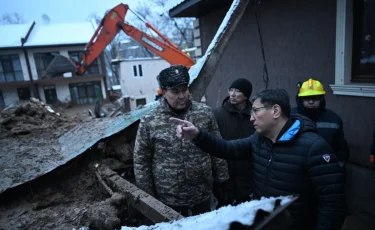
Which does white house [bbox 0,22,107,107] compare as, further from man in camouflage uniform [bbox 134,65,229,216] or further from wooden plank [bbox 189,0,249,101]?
man in camouflage uniform [bbox 134,65,229,216]

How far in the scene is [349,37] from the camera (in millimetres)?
3377

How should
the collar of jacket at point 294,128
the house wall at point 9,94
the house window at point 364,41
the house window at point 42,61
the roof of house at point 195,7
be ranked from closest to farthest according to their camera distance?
1. the collar of jacket at point 294,128
2. the house window at point 364,41
3. the roof of house at point 195,7
4. the house window at point 42,61
5. the house wall at point 9,94

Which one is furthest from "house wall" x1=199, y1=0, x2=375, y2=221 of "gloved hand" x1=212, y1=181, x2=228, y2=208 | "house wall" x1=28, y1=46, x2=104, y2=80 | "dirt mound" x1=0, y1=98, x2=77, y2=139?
"house wall" x1=28, y1=46, x2=104, y2=80

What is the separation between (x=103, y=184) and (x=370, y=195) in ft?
12.0

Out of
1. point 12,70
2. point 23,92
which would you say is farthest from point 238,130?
point 23,92

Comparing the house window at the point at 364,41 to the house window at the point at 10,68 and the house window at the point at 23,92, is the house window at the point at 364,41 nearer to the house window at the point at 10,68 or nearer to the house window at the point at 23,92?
the house window at the point at 10,68

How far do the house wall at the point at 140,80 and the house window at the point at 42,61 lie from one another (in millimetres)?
6281

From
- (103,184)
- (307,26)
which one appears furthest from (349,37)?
→ (103,184)

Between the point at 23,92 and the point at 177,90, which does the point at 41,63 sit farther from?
the point at 177,90

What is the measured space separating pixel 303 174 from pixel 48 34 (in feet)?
86.0

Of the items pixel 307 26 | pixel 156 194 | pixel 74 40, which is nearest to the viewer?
pixel 156 194

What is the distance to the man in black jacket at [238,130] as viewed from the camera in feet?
9.12

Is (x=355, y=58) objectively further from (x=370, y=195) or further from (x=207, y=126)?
(x=207, y=126)

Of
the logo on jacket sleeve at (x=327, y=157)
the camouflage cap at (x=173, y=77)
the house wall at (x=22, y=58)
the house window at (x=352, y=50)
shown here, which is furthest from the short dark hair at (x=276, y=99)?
the house wall at (x=22, y=58)
